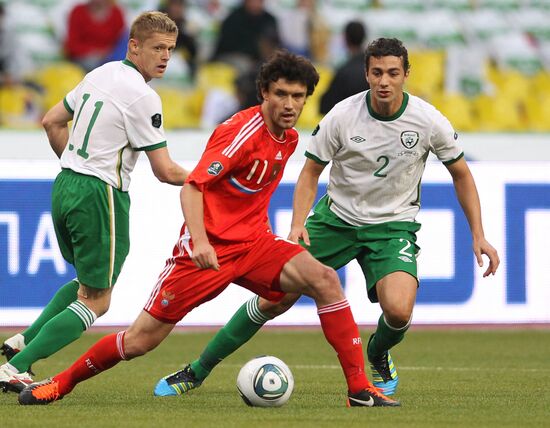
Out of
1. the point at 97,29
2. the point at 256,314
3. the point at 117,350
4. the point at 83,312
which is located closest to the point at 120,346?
the point at 117,350

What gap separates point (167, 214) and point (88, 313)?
3.95m

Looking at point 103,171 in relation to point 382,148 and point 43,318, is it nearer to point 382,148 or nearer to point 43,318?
point 43,318

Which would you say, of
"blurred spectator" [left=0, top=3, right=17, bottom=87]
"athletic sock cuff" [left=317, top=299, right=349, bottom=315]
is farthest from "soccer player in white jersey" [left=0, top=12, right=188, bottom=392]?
"blurred spectator" [left=0, top=3, right=17, bottom=87]

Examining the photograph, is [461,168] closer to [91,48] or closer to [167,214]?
[167,214]

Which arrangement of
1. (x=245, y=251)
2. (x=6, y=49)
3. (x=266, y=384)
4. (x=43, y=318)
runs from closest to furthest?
(x=266, y=384), (x=245, y=251), (x=43, y=318), (x=6, y=49)

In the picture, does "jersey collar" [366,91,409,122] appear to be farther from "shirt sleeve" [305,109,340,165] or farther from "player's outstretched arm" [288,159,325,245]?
"player's outstretched arm" [288,159,325,245]

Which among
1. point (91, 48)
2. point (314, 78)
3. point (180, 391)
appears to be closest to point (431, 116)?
point (314, 78)

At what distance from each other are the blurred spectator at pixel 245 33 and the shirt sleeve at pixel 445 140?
738 cm

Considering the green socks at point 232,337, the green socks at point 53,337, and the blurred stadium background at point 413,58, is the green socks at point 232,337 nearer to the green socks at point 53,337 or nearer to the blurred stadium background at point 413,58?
the green socks at point 53,337

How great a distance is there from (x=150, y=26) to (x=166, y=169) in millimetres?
736

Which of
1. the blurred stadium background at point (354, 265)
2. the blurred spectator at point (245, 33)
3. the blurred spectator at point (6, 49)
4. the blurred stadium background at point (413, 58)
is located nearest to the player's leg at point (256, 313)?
the blurred stadium background at point (354, 265)

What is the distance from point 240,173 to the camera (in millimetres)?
6250

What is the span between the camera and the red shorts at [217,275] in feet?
20.4

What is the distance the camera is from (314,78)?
612 cm
